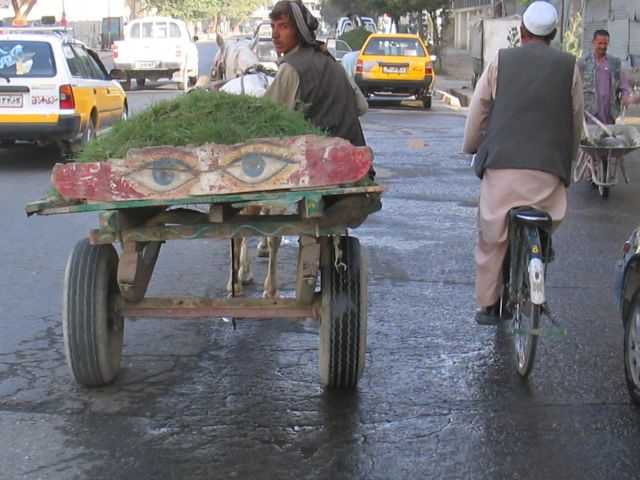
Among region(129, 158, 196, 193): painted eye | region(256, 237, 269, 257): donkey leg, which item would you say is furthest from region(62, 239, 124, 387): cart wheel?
region(256, 237, 269, 257): donkey leg

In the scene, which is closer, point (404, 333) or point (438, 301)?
point (404, 333)

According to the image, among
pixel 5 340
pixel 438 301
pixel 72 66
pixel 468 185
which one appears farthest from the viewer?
pixel 72 66

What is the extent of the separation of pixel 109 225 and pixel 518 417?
2.16 metres

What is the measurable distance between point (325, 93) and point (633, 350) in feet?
7.48

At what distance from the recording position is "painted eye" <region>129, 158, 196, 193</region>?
4277mm

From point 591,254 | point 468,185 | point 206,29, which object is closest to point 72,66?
point 468,185

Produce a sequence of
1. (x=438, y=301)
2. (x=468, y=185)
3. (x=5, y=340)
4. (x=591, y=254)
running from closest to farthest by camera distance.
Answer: (x=5, y=340) < (x=438, y=301) < (x=591, y=254) < (x=468, y=185)

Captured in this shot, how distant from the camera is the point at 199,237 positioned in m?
4.54

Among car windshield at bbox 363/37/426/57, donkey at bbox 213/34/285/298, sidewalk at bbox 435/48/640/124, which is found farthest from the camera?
car windshield at bbox 363/37/426/57

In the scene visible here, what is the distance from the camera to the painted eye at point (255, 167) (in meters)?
4.29

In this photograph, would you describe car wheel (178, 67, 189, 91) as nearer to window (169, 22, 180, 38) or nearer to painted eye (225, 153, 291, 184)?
window (169, 22, 180, 38)

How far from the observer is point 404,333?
612cm

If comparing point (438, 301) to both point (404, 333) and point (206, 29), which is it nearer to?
point (404, 333)

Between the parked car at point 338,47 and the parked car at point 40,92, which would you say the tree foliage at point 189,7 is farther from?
the parked car at point 40,92
